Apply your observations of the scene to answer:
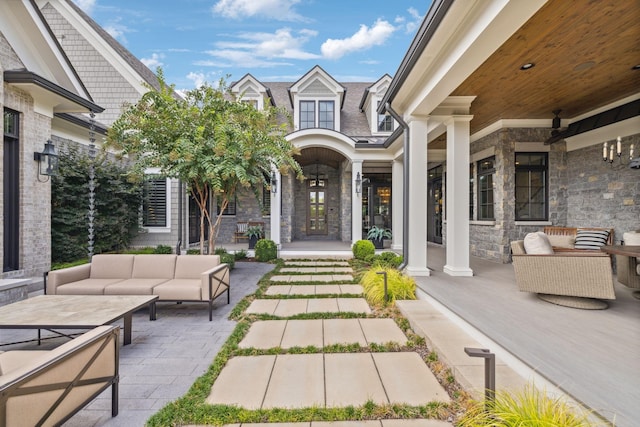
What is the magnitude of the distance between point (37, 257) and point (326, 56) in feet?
82.9

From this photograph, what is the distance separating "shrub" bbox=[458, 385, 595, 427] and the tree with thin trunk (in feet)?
14.7

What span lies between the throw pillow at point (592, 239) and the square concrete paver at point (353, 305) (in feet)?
13.6

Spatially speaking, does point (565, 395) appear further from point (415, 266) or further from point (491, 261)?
point (491, 261)

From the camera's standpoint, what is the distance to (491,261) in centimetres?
671

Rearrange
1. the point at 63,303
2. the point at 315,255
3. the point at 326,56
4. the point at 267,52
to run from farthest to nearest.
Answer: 1. the point at 326,56
2. the point at 267,52
3. the point at 315,255
4. the point at 63,303

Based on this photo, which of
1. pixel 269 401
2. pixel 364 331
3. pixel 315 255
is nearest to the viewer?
pixel 269 401

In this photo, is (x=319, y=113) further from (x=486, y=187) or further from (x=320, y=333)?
(x=320, y=333)

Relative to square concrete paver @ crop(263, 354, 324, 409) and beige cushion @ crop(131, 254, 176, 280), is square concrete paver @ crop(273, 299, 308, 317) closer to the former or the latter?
square concrete paver @ crop(263, 354, 324, 409)

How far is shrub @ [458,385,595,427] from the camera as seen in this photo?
5.16ft

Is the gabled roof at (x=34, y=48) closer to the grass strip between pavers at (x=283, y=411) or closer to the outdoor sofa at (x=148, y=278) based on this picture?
the outdoor sofa at (x=148, y=278)

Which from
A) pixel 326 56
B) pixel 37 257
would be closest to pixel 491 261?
pixel 37 257

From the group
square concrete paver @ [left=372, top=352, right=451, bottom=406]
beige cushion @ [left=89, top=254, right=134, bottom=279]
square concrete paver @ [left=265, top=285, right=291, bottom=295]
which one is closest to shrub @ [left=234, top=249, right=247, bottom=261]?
square concrete paver @ [left=265, top=285, right=291, bottom=295]

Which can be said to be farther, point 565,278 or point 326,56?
point 326,56

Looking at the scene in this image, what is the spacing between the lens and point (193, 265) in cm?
458
